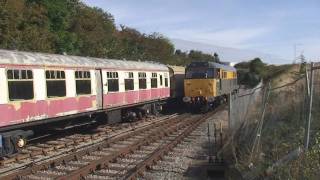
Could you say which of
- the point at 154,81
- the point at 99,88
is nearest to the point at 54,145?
the point at 99,88

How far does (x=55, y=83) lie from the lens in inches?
665

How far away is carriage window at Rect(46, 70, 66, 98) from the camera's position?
16438 millimetres

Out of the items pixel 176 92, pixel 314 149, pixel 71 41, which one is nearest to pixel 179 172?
pixel 314 149

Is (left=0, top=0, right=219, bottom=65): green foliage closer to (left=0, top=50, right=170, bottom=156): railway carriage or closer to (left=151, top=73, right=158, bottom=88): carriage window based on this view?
(left=151, top=73, right=158, bottom=88): carriage window

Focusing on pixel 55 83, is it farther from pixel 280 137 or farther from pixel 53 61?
pixel 280 137

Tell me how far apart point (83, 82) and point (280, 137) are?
9172 millimetres

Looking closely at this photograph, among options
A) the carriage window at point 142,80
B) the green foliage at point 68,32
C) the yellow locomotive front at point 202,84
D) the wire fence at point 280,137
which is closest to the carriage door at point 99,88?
the carriage window at point 142,80

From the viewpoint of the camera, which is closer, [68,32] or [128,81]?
[128,81]

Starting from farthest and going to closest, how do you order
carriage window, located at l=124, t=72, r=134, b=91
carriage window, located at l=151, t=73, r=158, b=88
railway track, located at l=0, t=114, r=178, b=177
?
carriage window, located at l=151, t=73, r=158, b=88
carriage window, located at l=124, t=72, r=134, b=91
railway track, located at l=0, t=114, r=178, b=177

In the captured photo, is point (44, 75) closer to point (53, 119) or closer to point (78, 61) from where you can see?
point (53, 119)

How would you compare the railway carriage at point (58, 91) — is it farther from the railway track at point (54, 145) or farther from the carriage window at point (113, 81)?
the railway track at point (54, 145)

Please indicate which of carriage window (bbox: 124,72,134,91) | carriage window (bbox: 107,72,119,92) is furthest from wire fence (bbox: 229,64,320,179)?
carriage window (bbox: 124,72,134,91)

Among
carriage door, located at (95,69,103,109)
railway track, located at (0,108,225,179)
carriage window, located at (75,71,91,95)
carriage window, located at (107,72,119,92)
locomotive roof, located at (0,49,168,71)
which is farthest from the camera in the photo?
carriage window, located at (107,72,119,92)

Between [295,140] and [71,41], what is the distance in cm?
4596
